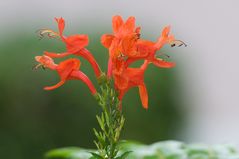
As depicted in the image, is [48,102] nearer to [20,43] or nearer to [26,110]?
[26,110]

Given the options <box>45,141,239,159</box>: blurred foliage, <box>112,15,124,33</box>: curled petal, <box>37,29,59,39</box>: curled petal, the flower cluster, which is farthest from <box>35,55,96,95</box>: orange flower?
<box>45,141,239,159</box>: blurred foliage

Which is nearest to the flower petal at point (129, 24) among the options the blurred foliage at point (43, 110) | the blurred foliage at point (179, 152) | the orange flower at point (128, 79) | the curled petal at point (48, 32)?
the orange flower at point (128, 79)

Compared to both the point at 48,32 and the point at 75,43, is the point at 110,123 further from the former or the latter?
the point at 48,32

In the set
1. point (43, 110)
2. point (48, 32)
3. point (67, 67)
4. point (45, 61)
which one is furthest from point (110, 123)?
point (43, 110)

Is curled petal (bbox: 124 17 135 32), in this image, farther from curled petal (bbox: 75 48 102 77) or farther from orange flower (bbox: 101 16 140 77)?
curled petal (bbox: 75 48 102 77)

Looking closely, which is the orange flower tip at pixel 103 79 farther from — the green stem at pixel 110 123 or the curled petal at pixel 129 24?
the curled petal at pixel 129 24

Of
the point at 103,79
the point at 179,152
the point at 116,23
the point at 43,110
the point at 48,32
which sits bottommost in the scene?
the point at 43,110
